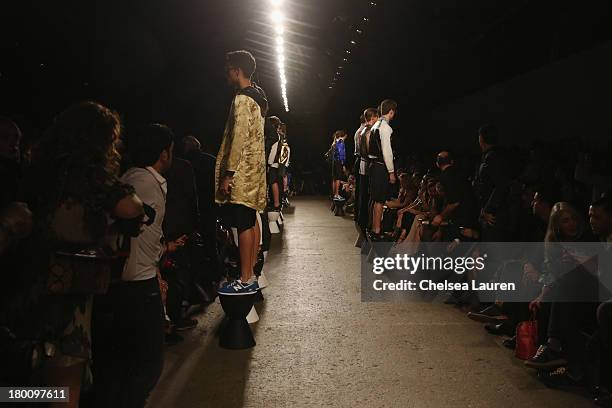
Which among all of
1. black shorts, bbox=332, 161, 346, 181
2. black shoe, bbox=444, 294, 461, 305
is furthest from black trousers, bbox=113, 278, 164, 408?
black shorts, bbox=332, 161, 346, 181

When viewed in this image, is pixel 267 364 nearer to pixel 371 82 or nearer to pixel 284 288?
pixel 284 288

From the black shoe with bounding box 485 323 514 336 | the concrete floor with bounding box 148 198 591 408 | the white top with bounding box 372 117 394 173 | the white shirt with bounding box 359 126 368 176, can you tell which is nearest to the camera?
the concrete floor with bounding box 148 198 591 408

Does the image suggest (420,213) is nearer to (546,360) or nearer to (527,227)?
(527,227)

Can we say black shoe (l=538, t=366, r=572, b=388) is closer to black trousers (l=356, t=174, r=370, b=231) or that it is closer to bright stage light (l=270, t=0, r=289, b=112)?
black trousers (l=356, t=174, r=370, b=231)

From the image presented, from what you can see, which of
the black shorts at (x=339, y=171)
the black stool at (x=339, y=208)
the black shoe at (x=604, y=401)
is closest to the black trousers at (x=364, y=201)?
the black shoe at (x=604, y=401)

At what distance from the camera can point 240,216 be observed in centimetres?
519

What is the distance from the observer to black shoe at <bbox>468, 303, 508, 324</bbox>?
18.5 feet

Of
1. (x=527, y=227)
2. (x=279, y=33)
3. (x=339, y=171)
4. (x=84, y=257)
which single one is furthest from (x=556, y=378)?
(x=339, y=171)

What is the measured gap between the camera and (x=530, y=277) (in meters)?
4.97

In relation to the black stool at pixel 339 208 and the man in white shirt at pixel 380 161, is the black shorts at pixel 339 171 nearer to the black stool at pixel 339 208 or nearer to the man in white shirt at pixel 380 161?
the black stool at pixel 339 208

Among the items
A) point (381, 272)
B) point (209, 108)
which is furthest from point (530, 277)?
point (209, 108)

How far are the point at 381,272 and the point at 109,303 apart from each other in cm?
516

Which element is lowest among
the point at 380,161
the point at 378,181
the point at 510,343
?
the point at 510,343

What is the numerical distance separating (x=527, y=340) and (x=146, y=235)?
283cm
